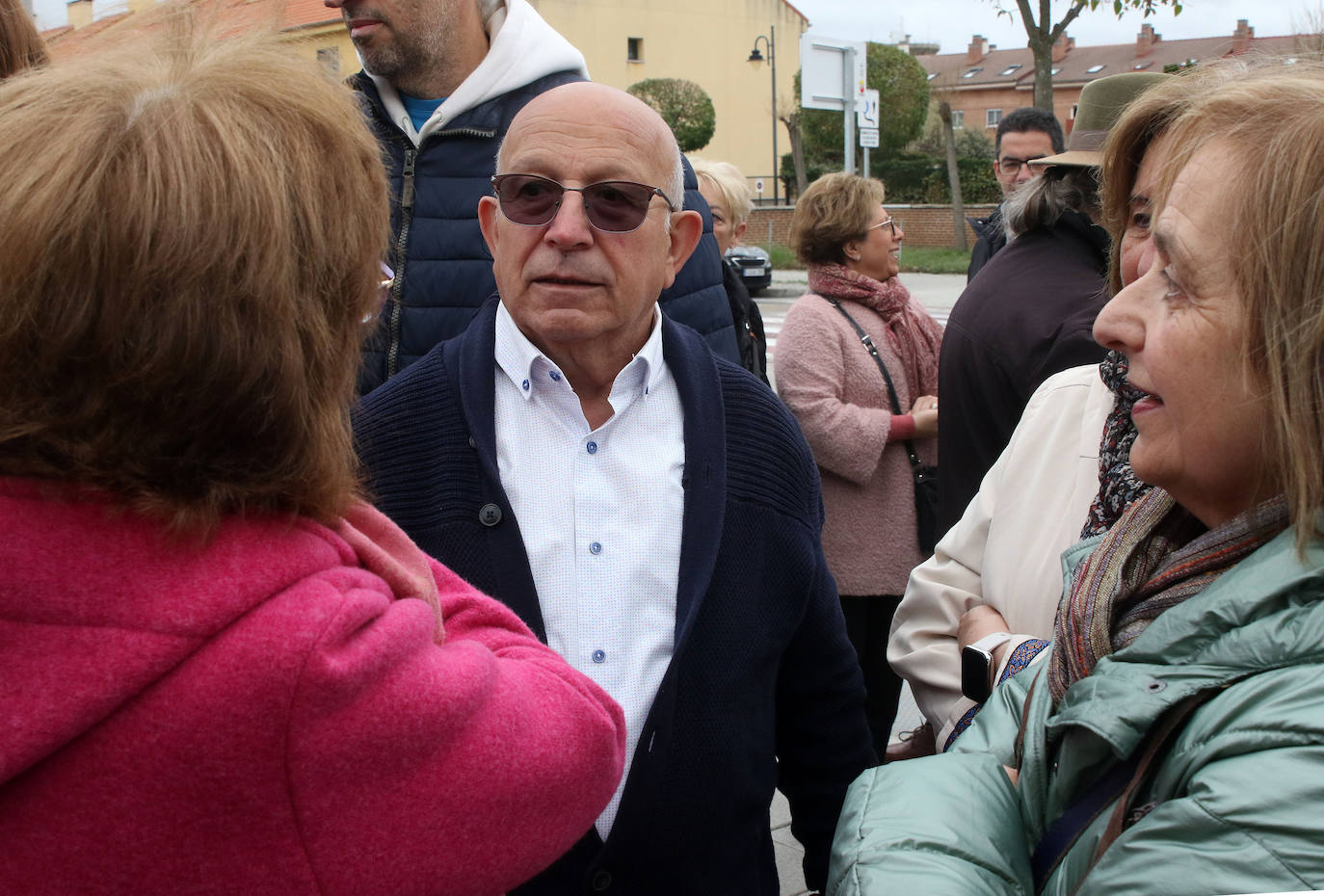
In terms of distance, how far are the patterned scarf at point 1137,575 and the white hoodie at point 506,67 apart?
1816 mm

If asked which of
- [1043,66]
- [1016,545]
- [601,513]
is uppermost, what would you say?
[1043,66]

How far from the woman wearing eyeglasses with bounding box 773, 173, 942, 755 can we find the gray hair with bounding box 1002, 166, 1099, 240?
0.89 metres

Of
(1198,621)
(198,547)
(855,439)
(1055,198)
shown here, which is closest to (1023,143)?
(855,439)

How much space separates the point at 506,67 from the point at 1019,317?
1.44m

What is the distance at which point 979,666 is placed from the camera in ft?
6.31

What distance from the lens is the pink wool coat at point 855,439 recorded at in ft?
12.3

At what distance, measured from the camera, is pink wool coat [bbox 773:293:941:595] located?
3.74 m

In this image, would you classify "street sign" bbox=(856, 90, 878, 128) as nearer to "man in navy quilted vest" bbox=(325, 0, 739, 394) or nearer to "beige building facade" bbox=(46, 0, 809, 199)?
"man in navy quilted vest" bbox=(325, 0, 739, 394)

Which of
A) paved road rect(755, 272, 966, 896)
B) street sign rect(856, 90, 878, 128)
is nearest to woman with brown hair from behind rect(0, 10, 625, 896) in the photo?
paved road rect(755, 272, 966, 896)

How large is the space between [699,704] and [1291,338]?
108cm

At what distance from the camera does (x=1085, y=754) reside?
129 cm

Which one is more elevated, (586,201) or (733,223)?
(586,201)

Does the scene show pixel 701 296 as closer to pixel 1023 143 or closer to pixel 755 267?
pixel 1023 143

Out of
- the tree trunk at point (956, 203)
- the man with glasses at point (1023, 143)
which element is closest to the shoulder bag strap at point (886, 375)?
the man with glasses at point (1023, 143)
